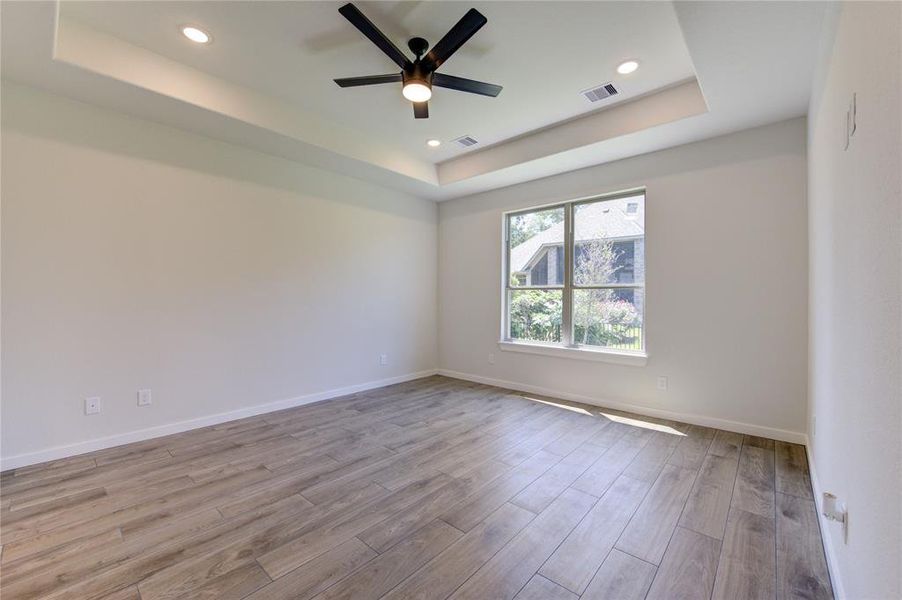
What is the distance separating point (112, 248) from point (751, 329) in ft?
17.5

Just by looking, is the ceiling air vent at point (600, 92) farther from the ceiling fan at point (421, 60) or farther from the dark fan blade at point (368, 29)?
the dark fan blade at point (368, 29)

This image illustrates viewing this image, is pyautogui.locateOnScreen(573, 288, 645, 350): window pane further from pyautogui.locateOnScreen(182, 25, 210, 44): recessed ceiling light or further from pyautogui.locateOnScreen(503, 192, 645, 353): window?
pyautogui.locateOnScreen(182, 25, 210, 44): recessed ceiling light

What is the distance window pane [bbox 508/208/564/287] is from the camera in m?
4.49

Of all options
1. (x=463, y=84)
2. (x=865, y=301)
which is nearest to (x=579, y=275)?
(x=463, y=84)

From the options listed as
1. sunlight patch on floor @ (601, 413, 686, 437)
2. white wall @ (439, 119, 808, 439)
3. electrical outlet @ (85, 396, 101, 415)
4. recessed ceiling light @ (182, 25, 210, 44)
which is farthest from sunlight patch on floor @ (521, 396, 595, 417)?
recessed ceiling light @ (182, 25, 210, 44)

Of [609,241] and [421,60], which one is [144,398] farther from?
[609,241]

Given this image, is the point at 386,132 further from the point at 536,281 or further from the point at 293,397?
the point at 293,397

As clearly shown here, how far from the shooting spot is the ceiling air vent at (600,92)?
9.83ft

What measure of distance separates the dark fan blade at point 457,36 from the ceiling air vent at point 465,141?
1.63 metres

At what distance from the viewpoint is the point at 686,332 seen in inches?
137

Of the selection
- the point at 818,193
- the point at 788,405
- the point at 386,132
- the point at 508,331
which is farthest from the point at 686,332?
the point at 386,132

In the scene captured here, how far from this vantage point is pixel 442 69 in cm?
283

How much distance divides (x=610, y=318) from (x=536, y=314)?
0.93 metres

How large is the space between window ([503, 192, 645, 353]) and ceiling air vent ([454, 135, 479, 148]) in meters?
1.16
